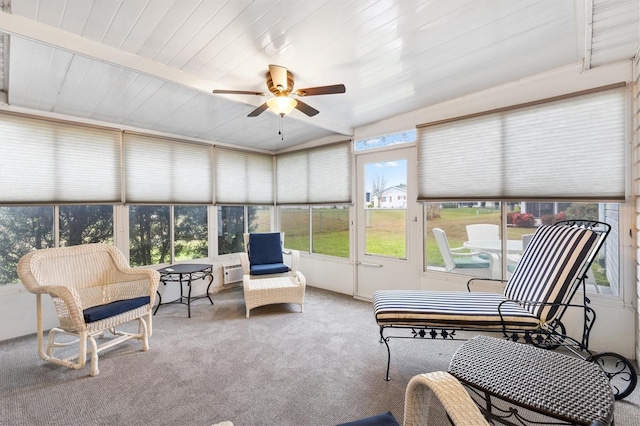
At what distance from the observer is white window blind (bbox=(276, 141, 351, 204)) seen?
4621 mm

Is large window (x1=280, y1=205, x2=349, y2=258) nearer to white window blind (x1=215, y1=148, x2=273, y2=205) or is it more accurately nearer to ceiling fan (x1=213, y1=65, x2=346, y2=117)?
white window blind (x1=215, y1=148, x2=273, y2=205)

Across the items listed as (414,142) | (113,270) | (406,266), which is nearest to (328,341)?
(406,266)

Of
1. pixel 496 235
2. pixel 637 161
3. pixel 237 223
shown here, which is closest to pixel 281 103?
pixel 496 235

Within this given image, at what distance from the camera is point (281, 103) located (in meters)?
2.59

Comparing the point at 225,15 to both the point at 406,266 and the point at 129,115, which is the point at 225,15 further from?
the point at 406,266

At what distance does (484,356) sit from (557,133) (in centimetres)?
240

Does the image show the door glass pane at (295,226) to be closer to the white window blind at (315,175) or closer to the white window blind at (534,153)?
the white window blind at (315,175)

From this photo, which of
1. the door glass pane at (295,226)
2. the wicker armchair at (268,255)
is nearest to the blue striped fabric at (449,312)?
the wicker armchair at (268,255)

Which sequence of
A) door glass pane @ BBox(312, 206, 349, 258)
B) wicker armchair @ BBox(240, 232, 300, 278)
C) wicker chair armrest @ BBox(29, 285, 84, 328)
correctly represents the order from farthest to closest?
1. door glass pane @ BBox(312, 206, 349, 258)
2. wicker armchair @ BBox(240, 232, 300, 278)
3. wicker chair armrest @ BBox(29, 285, 84, 328)

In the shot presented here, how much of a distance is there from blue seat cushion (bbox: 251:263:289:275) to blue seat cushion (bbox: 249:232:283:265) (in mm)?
129

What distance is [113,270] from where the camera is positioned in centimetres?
308

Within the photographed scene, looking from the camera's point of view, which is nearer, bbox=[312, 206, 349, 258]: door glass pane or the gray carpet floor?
the gray carpet floor

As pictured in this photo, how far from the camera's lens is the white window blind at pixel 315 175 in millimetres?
4621

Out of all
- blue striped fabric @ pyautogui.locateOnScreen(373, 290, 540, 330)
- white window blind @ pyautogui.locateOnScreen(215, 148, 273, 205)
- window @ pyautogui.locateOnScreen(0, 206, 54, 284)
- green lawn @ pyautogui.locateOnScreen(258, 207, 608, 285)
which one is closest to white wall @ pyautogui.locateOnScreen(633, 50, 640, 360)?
green lawn @ pyautogui.locateOnScreen(258, 207, 608, 285)
